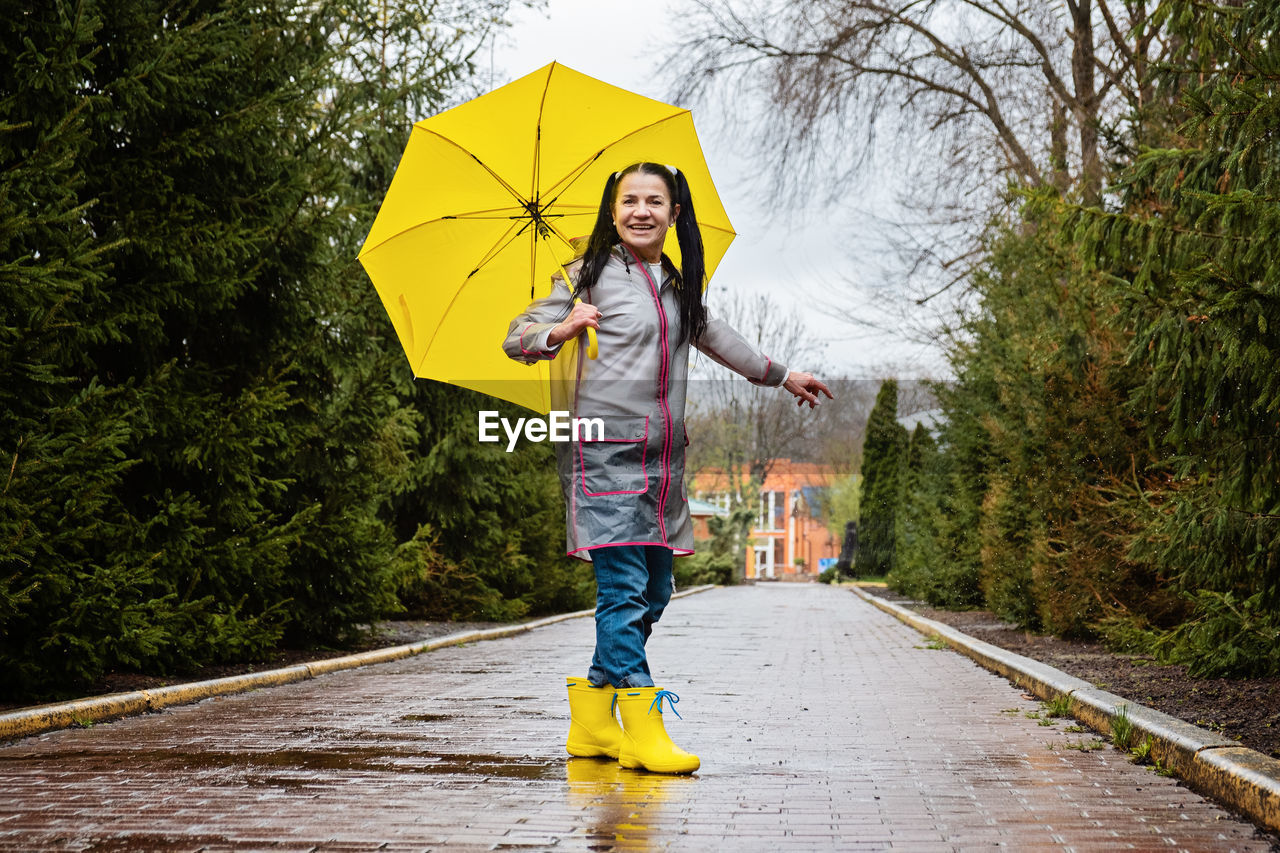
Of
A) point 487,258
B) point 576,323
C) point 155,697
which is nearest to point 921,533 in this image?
point 155,697

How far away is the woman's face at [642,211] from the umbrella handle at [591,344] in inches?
14.0

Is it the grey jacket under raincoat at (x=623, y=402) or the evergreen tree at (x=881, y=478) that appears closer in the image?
the grey jacket under raincoat at (x=623, y=402)

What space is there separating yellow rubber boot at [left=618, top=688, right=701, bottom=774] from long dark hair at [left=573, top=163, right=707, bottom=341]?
1356 mm

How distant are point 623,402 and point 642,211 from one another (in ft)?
2.44

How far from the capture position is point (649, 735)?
4805 millimetres

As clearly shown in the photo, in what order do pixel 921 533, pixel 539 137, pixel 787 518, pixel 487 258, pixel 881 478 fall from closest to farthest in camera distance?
pixel 539 137 < pixel 487 258 < pixel 921 533 < pixel 881 478 < pixel 787 518

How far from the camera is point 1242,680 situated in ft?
26.0

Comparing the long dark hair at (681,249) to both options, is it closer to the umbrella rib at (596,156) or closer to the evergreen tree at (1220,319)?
the umbrella rib at (596,156)

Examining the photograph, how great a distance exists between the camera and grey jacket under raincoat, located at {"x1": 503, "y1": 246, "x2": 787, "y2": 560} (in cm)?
474

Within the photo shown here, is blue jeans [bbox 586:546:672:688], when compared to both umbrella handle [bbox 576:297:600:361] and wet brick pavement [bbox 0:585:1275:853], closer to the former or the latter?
wet brick pavement [bbox 0:585:1275:853]

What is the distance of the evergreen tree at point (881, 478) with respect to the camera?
40.9 meters

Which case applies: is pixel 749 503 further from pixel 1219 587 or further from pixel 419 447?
pixel 1219 587

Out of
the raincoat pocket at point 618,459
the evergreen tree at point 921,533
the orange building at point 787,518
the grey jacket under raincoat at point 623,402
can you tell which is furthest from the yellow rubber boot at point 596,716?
the orange building at point 787,518

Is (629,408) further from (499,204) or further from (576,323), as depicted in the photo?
(499,204)
